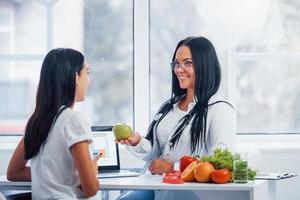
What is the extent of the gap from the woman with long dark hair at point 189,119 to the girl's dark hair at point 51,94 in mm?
558

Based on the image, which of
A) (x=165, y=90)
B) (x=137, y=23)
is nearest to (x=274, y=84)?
(x=165, y=90)

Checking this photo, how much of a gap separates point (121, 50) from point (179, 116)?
160 cm

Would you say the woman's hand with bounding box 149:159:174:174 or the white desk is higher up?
the woman's hand with bounding box 149:159:174:174

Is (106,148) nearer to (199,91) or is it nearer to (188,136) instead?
(188,136)

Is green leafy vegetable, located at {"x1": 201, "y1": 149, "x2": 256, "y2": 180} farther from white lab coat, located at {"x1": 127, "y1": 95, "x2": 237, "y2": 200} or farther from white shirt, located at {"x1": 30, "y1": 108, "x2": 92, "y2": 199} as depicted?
white shirt, located at {"x1": 30, "y1": 108, "x2": 92, "y2": 199}

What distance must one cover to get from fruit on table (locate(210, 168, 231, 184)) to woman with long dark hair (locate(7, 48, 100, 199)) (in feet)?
1.63

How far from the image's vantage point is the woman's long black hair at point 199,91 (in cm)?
313

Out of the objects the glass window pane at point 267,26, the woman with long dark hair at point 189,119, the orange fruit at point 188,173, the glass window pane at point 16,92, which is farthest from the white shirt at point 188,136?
the glass window pane at point 16,92

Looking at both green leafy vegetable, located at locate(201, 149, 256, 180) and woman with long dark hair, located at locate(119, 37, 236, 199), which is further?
woman with long dark hair, located at locate(119, 37, 236, 199)

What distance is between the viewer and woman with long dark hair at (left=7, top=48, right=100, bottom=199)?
101 inches

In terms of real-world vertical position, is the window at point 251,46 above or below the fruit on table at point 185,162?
above

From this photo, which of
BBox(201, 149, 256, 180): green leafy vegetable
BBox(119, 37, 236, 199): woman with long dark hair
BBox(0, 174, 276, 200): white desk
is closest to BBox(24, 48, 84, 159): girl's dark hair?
BBox(0, 174, 276, 200): white desk

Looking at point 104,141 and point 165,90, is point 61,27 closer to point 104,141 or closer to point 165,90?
point 165,90

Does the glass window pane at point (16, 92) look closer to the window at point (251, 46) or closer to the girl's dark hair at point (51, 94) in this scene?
the window at point (251, 46)
